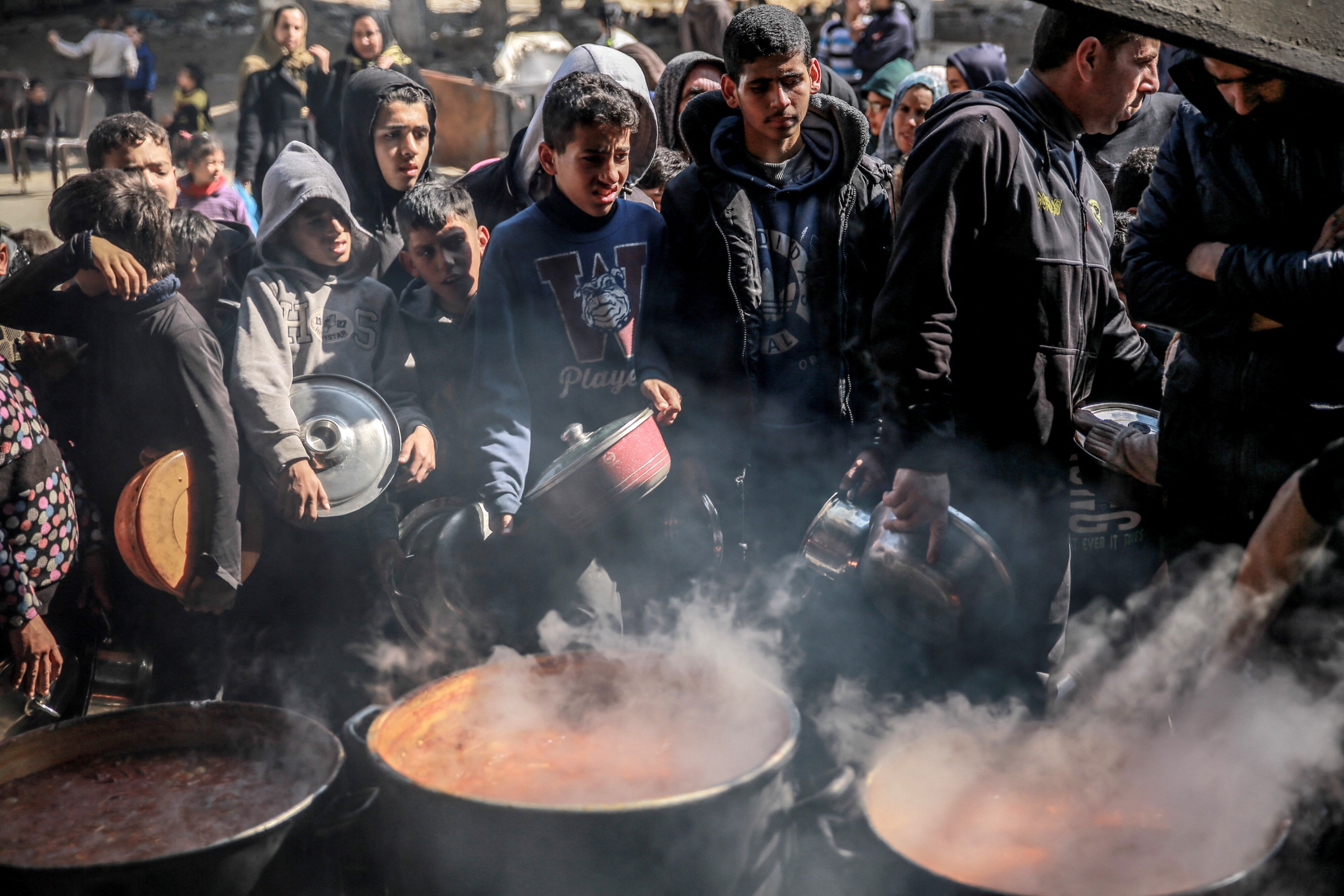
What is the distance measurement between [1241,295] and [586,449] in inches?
64.7

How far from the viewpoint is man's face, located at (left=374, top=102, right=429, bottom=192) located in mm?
4070

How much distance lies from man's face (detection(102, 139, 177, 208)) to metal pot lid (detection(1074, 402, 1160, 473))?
3.39 meters

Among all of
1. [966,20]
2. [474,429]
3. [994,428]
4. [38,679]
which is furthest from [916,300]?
[966,20]

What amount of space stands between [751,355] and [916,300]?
0.65 metres

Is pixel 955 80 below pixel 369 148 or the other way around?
the other way around

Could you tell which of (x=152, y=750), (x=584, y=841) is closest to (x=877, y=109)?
(x=152, y=750)

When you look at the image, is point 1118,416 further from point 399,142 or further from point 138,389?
point 138,389

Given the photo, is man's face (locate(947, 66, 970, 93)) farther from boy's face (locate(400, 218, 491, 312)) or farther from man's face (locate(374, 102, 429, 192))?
boy's face (locate(400, 218, 491, 312))

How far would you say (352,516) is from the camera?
3191mm

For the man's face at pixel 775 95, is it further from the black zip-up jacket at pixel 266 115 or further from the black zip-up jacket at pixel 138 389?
the black zip-up jacket at pixel 266 115

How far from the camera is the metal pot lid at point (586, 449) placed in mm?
2535

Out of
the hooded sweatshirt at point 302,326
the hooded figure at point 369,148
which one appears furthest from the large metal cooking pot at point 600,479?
the hooded figure at point 369,148

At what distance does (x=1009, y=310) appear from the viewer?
2604 mm

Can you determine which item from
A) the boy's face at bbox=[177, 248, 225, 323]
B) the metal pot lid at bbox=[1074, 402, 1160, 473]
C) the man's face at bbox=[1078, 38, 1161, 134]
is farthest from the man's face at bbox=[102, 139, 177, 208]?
the metal pot lid at bbox=[1074, 402, 1160, 473]
